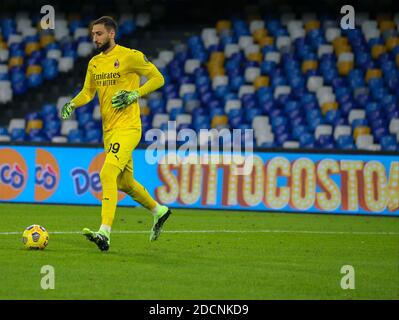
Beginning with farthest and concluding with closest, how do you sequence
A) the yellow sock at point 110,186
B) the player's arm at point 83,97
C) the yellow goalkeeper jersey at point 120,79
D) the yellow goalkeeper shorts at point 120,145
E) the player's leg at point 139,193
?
the player's arm at point 83,97
the player's leg at point 139,193
the yellow goalkeeper jersey at point 120,79
the yellow goalkeeper shorts at point 120,145
the yellow sock at point 110,186

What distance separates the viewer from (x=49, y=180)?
20141 millimetres

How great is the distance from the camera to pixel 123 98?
11719 millimetres

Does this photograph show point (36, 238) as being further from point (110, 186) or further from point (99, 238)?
point (110, 186)

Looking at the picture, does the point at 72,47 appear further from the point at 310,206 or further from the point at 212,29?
the point at 310,206

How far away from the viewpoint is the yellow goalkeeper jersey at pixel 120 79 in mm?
11938

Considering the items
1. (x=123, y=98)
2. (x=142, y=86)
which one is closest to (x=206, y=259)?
(x=123, y=98)

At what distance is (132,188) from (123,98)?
1.14 meters

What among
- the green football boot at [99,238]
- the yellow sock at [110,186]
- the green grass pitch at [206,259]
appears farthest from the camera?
the yellow sock at [110,186]

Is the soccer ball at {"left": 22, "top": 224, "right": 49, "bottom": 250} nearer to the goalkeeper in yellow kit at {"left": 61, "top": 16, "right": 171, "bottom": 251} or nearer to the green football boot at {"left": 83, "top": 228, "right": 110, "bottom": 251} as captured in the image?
the green football boot at {"left": 83, "top": 228, "right": 110, "bottom": 251}

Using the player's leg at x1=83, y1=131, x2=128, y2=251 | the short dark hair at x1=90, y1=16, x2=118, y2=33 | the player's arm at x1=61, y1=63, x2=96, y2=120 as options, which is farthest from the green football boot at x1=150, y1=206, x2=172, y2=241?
the short dark hair at x1=90, y1=16, x2=118, y2=33

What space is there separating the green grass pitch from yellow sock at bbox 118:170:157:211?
556mm

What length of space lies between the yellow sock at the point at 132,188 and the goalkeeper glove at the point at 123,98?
32.4 inches

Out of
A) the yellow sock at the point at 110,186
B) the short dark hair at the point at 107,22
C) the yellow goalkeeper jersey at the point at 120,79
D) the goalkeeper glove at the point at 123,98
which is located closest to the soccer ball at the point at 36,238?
the yellow sock at the point at 110,186

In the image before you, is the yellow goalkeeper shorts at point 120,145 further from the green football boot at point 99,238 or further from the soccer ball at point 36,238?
the soccer ball at point 36,238
